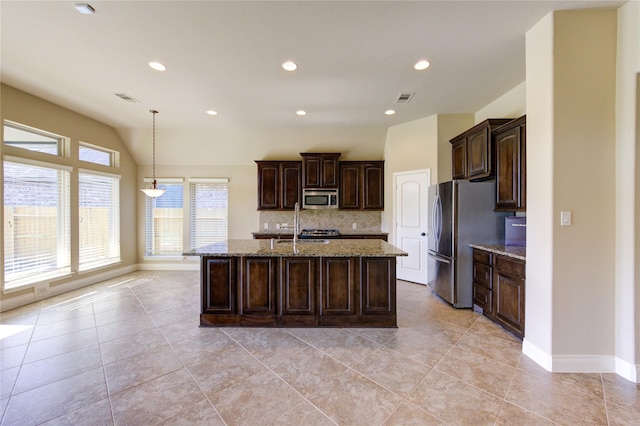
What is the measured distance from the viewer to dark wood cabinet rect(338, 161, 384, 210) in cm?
559

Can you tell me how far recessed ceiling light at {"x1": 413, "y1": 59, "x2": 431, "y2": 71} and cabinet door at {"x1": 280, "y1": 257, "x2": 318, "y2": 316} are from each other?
2456mm

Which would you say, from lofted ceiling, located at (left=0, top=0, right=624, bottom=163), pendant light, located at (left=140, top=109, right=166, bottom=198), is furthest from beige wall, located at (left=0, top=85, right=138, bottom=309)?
pendant light, located at (left=140, top=109, right=166, bottom=198)

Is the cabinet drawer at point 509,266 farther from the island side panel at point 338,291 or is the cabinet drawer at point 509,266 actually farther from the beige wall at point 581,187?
the island side panel at point 338,291

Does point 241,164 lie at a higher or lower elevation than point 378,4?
lower

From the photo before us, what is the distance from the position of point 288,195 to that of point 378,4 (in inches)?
155

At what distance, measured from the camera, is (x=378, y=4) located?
2.06 metres

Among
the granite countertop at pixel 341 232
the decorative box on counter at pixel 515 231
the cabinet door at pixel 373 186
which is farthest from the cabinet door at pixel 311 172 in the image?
the decorative box on counter at pixel 515 231

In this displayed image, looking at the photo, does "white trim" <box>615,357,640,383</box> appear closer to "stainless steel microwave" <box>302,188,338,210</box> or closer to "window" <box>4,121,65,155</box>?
"stainless steel microwave" <box>302,188,338,210</box>

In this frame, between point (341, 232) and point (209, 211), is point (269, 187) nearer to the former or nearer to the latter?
point (209, 211)

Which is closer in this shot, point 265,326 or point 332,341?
point 332,341

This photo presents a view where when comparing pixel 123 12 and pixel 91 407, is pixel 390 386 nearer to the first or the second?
pixel 91 407

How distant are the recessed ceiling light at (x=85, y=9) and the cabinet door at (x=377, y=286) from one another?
3.30 metres

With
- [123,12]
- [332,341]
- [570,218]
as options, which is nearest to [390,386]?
[332,341]

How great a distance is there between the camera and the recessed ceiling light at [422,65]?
286cm
